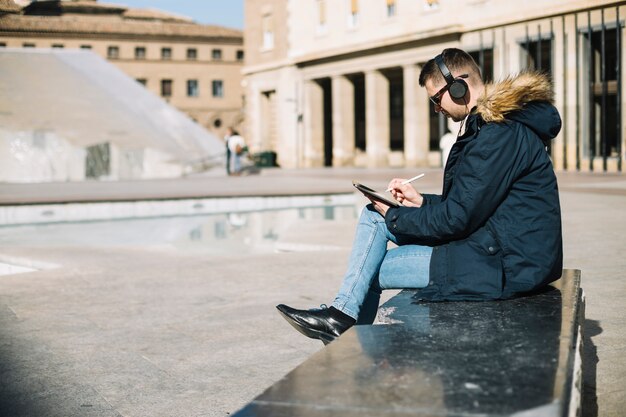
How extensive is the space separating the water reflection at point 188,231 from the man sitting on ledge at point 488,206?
588cm

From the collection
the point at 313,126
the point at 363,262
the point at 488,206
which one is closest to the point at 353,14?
the point at 313,126

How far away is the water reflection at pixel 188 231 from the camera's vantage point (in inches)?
397

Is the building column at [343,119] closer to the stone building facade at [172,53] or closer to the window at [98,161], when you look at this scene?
the window at [98,161]

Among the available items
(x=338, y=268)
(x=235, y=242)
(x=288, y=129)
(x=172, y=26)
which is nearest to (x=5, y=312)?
Result: (x=338, y=268)

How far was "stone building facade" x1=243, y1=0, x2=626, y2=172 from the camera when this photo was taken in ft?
79.6

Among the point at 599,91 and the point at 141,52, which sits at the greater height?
the point at 141,52

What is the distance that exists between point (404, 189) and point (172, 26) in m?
65.7

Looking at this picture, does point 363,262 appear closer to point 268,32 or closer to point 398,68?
point 398,68

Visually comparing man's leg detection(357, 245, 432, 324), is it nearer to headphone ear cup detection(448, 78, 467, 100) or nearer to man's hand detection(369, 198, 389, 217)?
man's hand detection(369, 198, 389, 217)

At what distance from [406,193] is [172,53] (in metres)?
65.9

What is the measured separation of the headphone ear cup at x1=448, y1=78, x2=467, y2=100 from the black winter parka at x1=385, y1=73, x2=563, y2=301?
111mm

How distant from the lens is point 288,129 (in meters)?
37.4

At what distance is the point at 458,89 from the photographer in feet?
10.8

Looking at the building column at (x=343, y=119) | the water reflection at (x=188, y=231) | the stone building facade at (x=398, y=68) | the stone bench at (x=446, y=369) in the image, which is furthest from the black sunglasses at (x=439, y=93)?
the building column at (x=343, y=119)
